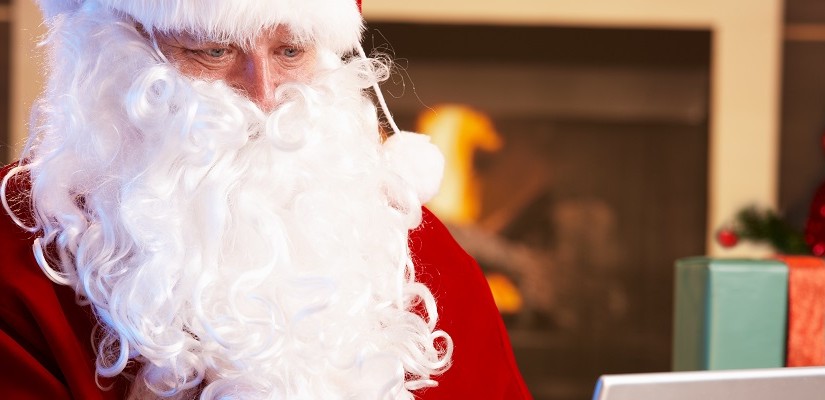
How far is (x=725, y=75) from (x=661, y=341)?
1.22 meters

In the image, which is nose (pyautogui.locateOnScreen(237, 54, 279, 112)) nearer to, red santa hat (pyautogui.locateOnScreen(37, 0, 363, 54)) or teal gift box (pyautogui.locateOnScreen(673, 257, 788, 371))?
red santa hat (pyautogui.locateOnScreen(37, 0, 363, 54))

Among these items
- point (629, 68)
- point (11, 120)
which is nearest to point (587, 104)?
point (629, 68)

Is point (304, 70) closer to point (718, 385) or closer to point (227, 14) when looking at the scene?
point (227, 14)

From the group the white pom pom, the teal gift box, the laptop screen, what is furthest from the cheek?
the teal gift box

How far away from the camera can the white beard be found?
3.86 ft

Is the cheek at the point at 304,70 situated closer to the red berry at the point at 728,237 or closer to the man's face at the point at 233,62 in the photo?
the man's face at the point at 233,62

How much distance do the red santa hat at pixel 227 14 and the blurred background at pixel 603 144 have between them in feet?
10.5

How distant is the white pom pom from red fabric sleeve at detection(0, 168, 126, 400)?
18.9 inches

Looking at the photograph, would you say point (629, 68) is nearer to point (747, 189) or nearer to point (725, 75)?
point (725, 75)

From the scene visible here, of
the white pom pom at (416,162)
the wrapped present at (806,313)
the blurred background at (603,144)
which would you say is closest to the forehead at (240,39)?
the white pom pom at (416,162)

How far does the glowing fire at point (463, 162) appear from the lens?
454 cm

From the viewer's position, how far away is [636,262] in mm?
4598

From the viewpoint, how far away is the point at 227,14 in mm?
1202

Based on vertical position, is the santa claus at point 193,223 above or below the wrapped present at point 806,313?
above
